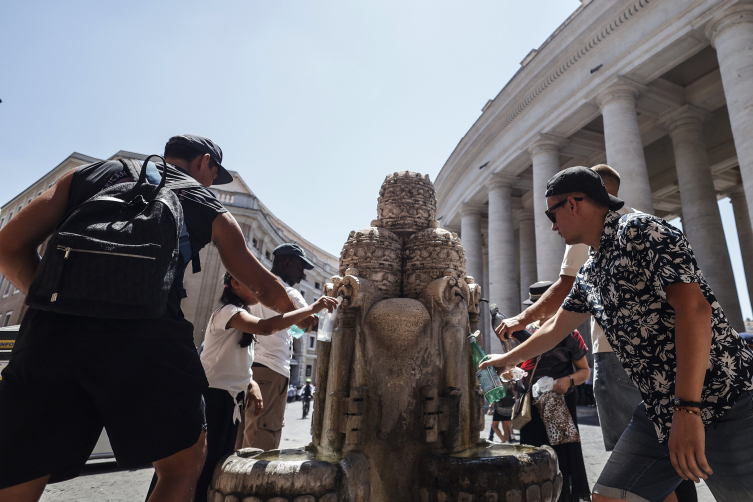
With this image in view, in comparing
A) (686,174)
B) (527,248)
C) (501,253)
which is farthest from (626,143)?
(527,248)

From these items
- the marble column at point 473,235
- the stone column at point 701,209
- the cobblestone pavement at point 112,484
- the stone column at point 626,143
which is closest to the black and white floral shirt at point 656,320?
the cobblestone pavement at point 112,484

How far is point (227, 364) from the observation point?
2748 millimetres

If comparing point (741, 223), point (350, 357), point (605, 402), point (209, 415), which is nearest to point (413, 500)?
point (350, 357)

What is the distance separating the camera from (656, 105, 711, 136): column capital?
15336 mm

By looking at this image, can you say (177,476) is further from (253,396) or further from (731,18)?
(731,18)

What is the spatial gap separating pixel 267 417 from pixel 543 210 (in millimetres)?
14796

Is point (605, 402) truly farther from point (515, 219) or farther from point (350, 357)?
point (515, 219)

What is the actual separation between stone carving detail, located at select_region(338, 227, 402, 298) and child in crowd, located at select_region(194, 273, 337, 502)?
2.01 ft

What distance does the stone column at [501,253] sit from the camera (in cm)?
1847

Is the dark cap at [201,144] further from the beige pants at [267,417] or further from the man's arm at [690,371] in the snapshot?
the man's arm at [690,371]

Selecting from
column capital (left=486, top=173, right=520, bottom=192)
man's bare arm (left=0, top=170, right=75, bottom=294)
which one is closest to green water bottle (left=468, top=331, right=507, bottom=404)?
man's bare arm (left=0, top=170, right=75, bottom=294)

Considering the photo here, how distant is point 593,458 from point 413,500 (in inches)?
162

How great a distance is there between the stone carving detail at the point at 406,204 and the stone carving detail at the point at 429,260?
0.24 meters

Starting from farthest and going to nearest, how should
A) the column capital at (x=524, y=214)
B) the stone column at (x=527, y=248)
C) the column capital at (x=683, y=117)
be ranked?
the column capital at (x=524, y=214) → the stone column at (x=527, y=248) → the column capital at (x=683, y=117)
